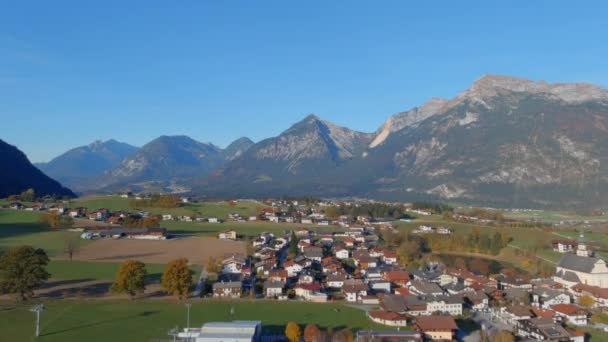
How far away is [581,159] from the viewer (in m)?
92.9

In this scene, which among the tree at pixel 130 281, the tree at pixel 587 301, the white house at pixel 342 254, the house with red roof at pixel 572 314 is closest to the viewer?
the house with red roof at pixel 572 314

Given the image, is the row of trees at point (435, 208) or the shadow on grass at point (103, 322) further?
the row of trees at point (435, 208)

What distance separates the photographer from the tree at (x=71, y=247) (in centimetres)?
3591

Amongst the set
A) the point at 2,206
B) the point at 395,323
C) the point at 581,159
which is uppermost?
the point at 581,159

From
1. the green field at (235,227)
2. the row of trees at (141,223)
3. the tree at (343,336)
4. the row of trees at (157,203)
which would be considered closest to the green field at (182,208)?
the row of trees at (157,203)

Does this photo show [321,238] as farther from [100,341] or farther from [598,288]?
[100,341]

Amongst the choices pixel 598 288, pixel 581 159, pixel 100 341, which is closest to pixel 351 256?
pixel 598 288

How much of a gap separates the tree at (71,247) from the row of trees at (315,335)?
21.9 meters

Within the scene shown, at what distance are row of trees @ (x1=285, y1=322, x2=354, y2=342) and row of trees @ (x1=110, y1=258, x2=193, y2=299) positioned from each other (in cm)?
785

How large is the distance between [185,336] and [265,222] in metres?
42.7

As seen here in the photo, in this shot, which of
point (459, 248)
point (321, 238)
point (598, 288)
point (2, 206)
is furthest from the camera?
point (2, 206)

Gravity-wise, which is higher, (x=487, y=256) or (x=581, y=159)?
(x=581, y=159)

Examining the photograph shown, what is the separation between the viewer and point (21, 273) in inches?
973

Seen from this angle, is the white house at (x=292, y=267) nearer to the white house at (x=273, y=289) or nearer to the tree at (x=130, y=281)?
the white house at (x=273, y=289)
